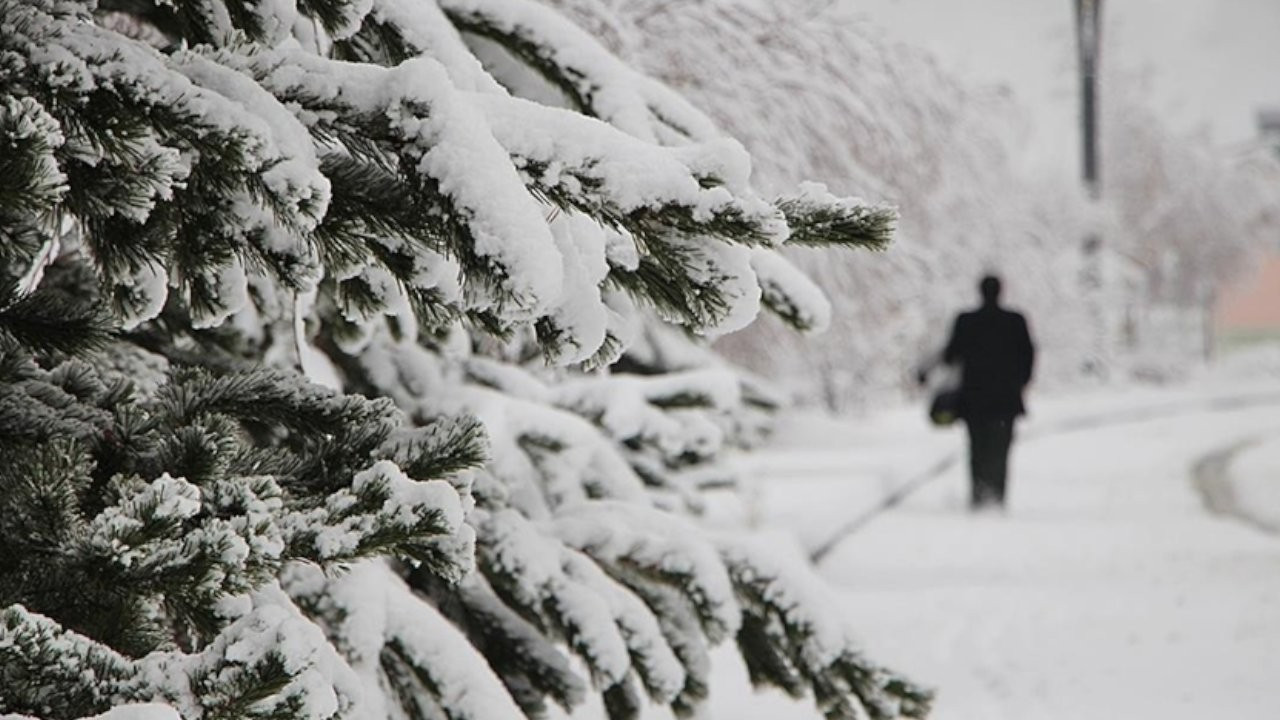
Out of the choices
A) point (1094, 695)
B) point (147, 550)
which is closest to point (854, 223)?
point (147, 550)

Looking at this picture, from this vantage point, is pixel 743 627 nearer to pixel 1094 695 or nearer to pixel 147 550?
pixel 147 550

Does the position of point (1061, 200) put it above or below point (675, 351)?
above

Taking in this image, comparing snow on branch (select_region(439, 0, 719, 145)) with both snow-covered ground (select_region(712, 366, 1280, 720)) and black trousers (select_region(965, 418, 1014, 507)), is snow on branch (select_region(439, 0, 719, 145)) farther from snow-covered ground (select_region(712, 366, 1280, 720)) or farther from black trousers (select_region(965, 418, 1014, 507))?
black trousers (select_region(965, 418, 1014, 507))

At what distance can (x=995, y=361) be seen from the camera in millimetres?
9164

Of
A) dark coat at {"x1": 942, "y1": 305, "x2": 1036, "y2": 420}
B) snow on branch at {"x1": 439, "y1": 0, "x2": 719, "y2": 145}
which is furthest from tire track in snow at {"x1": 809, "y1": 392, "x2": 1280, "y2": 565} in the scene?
snow on branch at {"x1": 439, "y1": 0, "x2": 719, "y2": 145}

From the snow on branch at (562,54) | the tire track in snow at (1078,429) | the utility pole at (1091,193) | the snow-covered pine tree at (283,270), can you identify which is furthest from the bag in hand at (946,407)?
the utility pole at (1091,193)

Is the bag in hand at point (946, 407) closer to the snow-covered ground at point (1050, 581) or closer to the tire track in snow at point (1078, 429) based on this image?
the snow-covered ground at point (1050, 581)

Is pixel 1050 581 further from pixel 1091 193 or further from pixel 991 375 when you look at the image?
pixel 1091 193

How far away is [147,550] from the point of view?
1355 millimetres

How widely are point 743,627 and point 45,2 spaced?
1.83 metres

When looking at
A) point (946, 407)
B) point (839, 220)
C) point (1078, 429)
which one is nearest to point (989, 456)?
point (946, 407)

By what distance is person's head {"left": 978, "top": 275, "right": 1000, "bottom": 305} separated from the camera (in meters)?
9.03

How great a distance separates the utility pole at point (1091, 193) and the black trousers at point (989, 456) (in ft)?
53.8

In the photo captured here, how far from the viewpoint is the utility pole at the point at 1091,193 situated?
24533 mm
